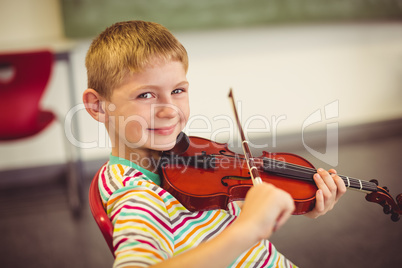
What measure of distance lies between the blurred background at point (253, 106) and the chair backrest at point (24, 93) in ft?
0.22

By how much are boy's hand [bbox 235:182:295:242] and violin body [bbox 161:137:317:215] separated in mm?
208

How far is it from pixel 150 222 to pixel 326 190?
42 cm

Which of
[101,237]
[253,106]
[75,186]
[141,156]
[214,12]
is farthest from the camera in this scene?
[253,106]

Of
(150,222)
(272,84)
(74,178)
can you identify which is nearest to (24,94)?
(74,178)

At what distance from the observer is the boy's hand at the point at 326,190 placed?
79 centimetres

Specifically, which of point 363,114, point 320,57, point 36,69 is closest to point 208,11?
point 320,57

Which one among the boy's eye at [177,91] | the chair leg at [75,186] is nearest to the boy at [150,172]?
the boy's eye at [177,91]

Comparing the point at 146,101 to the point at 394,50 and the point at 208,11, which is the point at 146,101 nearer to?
the point at 208,11

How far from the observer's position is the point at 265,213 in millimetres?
519

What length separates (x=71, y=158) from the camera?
7.02 feet

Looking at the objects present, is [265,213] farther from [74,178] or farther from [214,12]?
[214,12]

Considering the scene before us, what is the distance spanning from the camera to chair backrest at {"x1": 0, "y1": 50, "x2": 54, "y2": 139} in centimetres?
159

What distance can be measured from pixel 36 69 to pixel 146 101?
1142mm

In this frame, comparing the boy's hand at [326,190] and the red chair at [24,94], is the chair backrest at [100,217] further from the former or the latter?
the red chair at [24,94]
